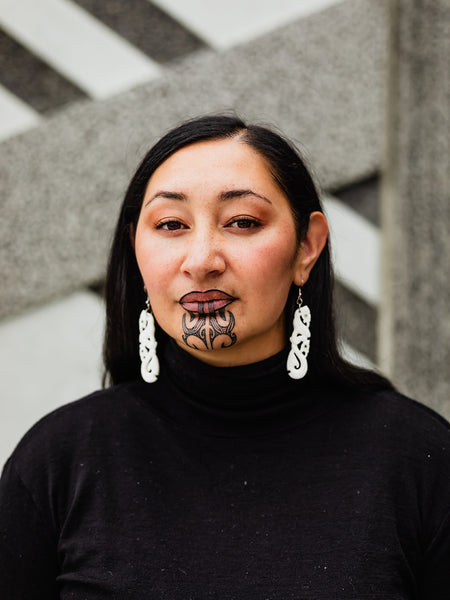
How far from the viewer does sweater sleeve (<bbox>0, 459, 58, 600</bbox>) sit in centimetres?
156

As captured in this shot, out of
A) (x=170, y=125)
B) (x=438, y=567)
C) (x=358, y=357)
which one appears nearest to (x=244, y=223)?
(x=438, y=567)

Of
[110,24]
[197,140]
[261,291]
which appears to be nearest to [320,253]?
[261,291]

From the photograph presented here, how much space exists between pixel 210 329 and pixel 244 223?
0.79ft

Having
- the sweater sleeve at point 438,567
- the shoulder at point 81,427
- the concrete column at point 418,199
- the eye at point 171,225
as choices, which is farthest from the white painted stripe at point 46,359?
the sweater sleeve at point 438,567

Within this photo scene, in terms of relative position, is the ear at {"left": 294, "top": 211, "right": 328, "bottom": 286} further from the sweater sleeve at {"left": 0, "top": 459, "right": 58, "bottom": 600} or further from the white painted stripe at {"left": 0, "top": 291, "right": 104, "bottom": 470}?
the white painted stripe at {"left": 0, "top": 291, "right": 104, "bottom": 470}

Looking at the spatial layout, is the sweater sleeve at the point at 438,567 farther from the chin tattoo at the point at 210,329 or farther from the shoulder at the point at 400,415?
the chin tattoo at the point at 210,329

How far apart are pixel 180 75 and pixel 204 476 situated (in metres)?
1.44

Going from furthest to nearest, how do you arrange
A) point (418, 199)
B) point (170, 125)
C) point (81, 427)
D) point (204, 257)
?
point (418, 199), point (170, 125), point (81, 427), point (204, 257)

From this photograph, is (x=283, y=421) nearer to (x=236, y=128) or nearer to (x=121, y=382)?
(x=121, y=382)

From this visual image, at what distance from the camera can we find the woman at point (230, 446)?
1487 millimetres

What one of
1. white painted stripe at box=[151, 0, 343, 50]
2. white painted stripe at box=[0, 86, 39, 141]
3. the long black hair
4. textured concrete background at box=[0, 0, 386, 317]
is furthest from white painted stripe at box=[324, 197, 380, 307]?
white painted stripe at box=[0, 86, 39, 141]

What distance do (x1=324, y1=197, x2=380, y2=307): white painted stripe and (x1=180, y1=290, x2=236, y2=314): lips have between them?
43.2 inches

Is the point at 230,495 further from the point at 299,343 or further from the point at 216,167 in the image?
the point at 216,167

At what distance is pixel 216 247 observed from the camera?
4.87 ft
